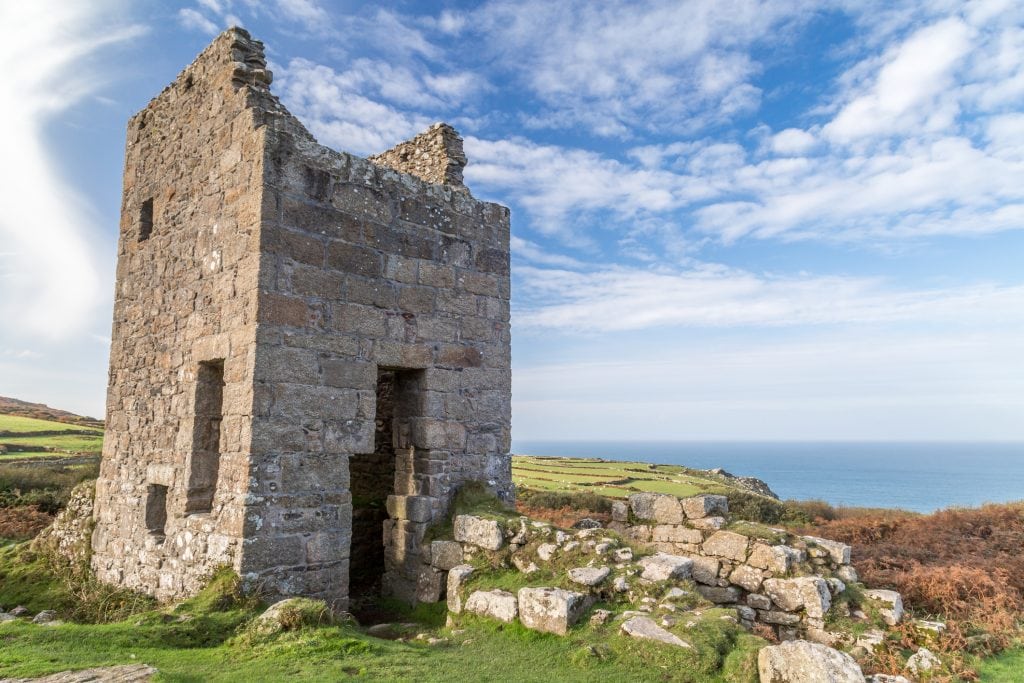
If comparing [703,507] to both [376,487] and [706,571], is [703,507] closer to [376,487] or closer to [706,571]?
[706,571]

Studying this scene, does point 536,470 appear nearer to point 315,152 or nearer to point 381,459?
point 381,459

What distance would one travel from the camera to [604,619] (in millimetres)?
5707

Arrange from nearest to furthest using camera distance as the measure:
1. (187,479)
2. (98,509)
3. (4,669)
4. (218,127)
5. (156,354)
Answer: (4,669) < (187,479) < (218,127) < (156,354) < (98,509)

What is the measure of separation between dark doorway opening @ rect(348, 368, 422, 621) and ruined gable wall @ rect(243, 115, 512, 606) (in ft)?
0.68

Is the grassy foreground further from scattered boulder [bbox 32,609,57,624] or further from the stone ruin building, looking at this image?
scattered boulder [bbox 32,609,57,624]

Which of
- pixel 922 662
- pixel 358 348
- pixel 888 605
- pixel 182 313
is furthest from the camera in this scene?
pixel 182 313

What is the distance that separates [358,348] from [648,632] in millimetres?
4453

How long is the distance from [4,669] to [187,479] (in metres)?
3.42

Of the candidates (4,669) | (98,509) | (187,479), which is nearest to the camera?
(4,669)

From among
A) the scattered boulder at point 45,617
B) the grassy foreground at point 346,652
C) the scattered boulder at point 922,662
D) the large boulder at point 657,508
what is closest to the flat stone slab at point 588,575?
the grassy foreground at point 346,652

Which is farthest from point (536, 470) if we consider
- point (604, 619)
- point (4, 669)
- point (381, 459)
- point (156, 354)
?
point (4, 669)

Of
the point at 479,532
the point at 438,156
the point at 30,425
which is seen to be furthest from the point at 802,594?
the point at 30,425

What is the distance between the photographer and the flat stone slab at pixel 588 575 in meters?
6.18

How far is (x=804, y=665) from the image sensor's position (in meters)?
4.47
